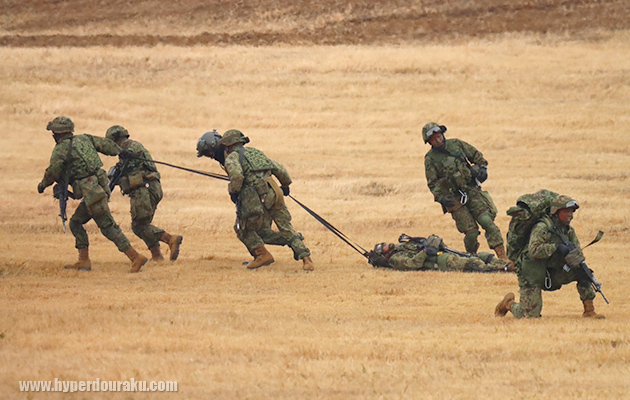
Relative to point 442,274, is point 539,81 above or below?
above

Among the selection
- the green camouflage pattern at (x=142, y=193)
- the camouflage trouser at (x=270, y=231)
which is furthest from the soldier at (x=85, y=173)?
the camouflage trouser at (x=270, y=231)

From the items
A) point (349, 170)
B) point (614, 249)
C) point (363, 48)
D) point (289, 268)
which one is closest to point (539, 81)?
point (363, 48)

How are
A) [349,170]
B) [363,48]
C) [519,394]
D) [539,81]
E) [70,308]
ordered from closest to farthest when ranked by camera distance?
[519,394]
[70,308]
[349,170]
[539,81]
[363,48]

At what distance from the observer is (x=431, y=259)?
→ 1580 cm

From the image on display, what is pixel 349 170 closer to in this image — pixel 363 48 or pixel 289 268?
pixel 289 268

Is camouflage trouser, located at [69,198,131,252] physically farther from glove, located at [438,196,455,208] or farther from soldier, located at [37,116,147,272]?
glove, located at [438,196,455,208]

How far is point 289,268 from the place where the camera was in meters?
16.4

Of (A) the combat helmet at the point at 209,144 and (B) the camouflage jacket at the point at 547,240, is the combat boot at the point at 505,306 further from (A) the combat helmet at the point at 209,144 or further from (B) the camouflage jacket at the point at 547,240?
(A) the combat helmet at the point at 209,144

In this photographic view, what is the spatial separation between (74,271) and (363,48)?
3393 centimetres

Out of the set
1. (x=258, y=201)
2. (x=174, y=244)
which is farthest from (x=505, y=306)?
(x=174, y=244)

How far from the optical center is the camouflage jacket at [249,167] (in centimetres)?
1562

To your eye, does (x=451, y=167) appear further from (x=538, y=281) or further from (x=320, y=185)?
(x=320, y=185)

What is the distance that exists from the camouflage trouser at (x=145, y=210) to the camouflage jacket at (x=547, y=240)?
7173 millimetres

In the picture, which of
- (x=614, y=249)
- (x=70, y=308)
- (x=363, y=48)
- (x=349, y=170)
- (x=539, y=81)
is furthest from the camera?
(x=363, y=48)
